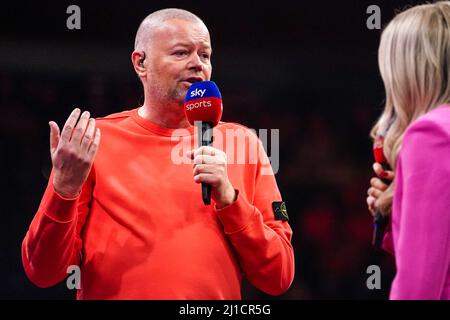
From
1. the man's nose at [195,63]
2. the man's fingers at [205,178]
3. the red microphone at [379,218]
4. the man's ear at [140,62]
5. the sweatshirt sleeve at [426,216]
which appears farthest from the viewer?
the man's ear at [140,62]

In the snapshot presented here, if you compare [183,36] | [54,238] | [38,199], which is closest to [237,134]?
[183,36]

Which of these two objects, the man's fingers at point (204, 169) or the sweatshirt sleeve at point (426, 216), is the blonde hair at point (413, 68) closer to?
the sweatshirt sleeve at point (426, 216)

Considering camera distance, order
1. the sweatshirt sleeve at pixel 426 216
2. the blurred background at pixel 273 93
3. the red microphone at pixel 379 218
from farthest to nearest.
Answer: the blurred background at pixel 273 93 < the red microphone at pixel 379 218 < the sweatshirt sleeve at pixel 426 216

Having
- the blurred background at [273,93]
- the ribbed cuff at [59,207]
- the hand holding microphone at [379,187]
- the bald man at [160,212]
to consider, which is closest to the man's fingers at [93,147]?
the bald man at [160,212]

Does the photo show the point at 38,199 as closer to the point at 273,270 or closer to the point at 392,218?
the point at 273,270

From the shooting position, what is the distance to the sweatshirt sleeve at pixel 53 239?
1.46 meters

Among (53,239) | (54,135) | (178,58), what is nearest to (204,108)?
(178,58)

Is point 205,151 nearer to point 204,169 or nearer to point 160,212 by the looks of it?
point 204,169

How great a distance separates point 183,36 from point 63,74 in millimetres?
1673

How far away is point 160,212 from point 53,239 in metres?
0.24

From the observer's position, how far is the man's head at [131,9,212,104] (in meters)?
1.64

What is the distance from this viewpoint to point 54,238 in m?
1.47

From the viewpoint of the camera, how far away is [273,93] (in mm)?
3389
